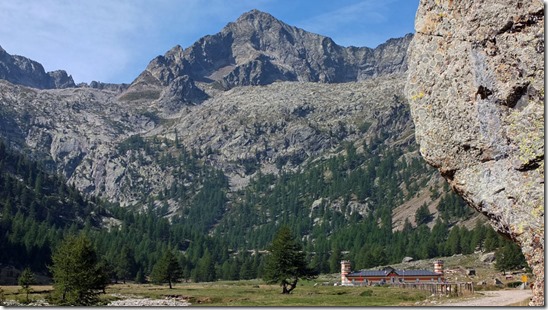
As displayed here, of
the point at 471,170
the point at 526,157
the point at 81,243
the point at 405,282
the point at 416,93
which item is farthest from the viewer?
the point at 405,282

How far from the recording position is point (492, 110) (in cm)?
1238

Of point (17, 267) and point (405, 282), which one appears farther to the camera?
point (17, 267)

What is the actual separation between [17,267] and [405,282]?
13515cm

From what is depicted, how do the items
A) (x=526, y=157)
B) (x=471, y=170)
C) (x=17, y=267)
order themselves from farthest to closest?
(x=17, y=267) → (x=471, y=170) → (x=526, y=157)

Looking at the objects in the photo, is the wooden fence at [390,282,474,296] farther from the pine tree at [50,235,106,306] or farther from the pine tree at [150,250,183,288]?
the pine tree at [150,250,183,288]

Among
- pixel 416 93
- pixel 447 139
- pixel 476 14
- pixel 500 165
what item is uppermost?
pixel 476 14

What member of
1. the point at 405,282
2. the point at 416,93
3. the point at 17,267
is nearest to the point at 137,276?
the point at 17,267

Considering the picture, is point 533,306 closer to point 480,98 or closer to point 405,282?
point 480,98

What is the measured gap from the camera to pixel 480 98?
12.6 m

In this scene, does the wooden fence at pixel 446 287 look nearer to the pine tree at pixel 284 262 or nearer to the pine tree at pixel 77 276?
the pine tree at pixel 284 262

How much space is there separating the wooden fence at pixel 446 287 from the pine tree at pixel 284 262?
23132mm

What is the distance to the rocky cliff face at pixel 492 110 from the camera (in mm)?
11875

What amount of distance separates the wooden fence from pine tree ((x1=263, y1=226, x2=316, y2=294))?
75.9ft

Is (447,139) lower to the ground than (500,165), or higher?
higher
